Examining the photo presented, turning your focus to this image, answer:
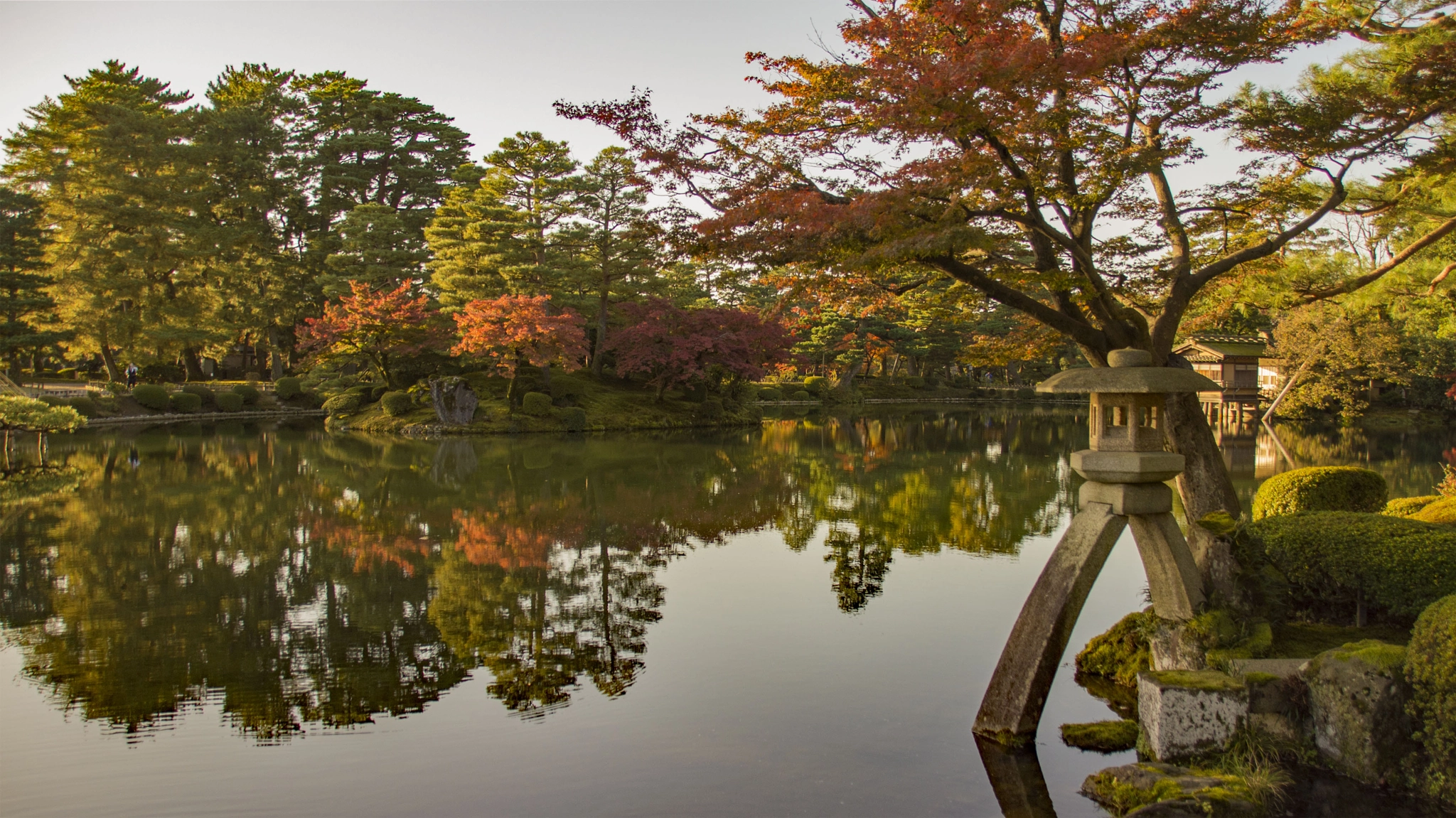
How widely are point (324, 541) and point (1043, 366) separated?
137 feet

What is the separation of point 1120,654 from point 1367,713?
183cm

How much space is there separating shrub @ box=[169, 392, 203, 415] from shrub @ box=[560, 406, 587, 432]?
42.1ft

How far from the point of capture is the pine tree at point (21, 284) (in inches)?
1069

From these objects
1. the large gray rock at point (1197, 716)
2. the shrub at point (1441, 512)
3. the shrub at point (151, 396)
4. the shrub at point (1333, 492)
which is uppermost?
the shrub at point (151, 396)

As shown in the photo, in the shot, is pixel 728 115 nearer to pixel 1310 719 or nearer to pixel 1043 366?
pixel 1310 719

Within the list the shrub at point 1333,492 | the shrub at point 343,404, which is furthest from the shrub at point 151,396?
the shrub at point 1333,492

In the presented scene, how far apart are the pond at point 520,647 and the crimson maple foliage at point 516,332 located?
31.9 feet

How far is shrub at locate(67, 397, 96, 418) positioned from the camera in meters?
23.8

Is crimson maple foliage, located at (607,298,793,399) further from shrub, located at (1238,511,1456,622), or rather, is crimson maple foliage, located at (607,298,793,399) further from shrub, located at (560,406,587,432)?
shrub, located at (1238,511,1456,622)

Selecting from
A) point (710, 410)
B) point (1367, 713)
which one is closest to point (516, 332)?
point (710, 410)

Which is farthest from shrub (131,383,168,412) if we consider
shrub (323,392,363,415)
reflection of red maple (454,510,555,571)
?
reflection of red maple (454,510,555,571)

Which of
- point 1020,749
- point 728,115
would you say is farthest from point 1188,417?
point 728,115

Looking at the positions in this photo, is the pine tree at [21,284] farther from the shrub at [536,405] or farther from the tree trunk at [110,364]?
the shrub at [536,405]

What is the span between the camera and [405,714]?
512 cm
